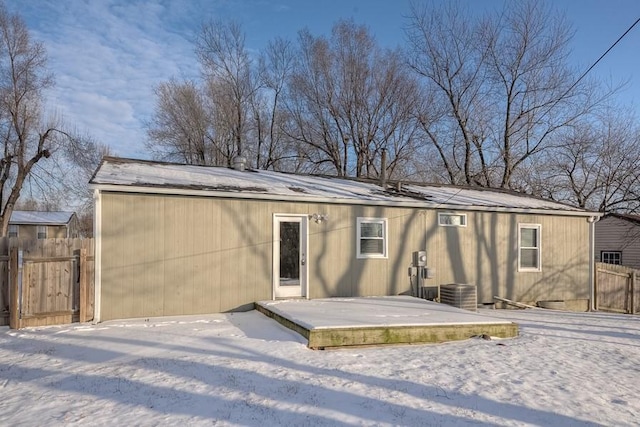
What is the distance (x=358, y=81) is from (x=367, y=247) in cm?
1516

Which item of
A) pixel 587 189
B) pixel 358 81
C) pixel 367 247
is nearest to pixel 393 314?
pixel 367 247

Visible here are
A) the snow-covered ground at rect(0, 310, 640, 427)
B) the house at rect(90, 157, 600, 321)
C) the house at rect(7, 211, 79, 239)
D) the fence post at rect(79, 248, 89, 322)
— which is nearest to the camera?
the snow-covered ground at rect(0, 310, 640, 427)

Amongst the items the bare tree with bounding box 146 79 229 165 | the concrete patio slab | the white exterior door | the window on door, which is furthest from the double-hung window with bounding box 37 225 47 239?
the window on door

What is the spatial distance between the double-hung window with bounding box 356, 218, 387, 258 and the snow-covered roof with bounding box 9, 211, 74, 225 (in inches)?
1106

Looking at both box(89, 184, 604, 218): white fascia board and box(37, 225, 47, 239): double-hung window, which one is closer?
box(89, 184, 604, 218): white fascia board

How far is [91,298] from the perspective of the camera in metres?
7.86

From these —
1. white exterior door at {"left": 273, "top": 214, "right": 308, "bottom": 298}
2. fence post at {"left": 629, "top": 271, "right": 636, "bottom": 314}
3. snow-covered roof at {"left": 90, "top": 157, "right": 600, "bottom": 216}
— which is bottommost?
fence post at {"left": 629, "top": 271, "right": 636, "bottom": 314}

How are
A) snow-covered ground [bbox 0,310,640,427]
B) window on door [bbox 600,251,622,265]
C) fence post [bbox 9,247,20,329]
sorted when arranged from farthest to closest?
window on door [bbox 600,251,622,265], fence post [bbox 9,247,20,329], snow-covered ground [bbox 0,310,640,427]

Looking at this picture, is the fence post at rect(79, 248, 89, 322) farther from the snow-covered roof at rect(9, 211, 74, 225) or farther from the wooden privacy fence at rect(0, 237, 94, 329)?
the snow-covered roof at rect(9, 211, 74, 225)

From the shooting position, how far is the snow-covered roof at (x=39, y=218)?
1179 inches

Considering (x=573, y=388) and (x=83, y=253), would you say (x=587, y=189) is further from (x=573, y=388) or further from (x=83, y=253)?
(x=83, y=253)

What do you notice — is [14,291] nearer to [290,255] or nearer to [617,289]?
[290,255]

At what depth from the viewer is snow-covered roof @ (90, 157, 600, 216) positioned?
8.45 m

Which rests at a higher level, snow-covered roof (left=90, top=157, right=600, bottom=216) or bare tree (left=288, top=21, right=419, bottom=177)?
bare tree (left=288, top=21, right=419, bottom=177)
